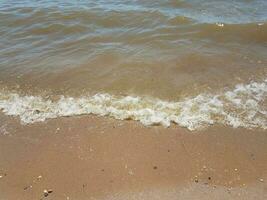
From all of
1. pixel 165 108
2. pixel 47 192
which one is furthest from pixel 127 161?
pixel 165 108

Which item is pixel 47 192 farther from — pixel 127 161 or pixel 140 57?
pixel 140 57

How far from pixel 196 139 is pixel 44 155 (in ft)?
6.97

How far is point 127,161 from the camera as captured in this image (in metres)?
4.86

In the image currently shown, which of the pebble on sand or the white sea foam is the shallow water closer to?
the white sea foam

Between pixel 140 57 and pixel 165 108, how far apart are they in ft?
6.18

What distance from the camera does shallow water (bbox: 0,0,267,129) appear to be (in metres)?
5.93

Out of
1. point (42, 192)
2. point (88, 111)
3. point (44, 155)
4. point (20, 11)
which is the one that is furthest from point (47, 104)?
point (20, 11)

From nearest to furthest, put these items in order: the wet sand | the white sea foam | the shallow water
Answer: the wet sand, the white sea foam, the shallow water

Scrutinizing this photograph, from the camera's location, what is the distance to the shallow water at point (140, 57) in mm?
5930

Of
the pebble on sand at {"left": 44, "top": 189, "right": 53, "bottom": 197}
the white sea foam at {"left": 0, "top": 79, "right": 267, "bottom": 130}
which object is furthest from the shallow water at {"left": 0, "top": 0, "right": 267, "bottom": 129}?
the pebble on sand at {"left": 44, "top": 189, "right": 53, "bottom": 197}

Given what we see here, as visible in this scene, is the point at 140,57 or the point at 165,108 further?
the point at 140,57

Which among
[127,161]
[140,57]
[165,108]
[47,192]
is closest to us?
[47,192]

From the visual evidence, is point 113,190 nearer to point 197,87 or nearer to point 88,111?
point 88,111

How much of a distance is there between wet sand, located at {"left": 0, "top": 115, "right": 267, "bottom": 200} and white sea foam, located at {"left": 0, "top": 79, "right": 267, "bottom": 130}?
0.18 meters
